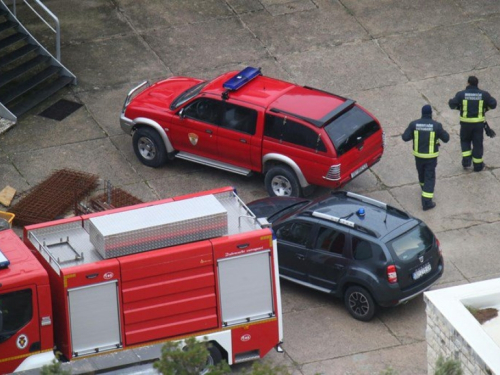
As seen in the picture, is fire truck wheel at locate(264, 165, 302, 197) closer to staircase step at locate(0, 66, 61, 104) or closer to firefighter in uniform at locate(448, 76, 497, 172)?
firefighter in uniform at locate(448, 76, 497, 172)

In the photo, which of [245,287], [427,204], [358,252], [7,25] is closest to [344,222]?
[358,252]

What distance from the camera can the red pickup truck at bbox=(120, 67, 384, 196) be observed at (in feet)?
63.1

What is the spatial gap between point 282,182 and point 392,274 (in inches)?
146

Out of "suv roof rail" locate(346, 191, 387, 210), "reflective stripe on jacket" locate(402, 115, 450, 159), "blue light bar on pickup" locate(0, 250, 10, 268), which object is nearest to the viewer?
"blue light bar on pickup" locate(0, 250, 10, 268)

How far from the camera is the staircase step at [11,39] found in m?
23.2

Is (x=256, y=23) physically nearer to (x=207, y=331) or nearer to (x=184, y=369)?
(x=207, y=331)

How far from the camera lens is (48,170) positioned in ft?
68.3

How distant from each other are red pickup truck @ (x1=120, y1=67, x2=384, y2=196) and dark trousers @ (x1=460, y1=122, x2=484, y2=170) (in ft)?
5.21

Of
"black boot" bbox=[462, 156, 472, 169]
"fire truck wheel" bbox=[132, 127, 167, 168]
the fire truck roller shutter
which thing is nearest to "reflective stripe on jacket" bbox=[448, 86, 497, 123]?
"black boot" bbox=[462, 156, 472, 169]

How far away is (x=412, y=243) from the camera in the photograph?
55.3 ft

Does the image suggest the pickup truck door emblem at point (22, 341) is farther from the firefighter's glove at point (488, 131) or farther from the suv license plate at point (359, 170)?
the firefighter's glove at point (488, 131)

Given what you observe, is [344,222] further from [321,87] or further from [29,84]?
[29,84]

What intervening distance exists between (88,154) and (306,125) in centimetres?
429

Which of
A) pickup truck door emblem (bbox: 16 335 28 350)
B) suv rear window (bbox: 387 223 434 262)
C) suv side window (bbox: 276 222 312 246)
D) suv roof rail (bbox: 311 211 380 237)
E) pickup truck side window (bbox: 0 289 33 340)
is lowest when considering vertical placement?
suv side window (bbox: 276 222 312 246)
